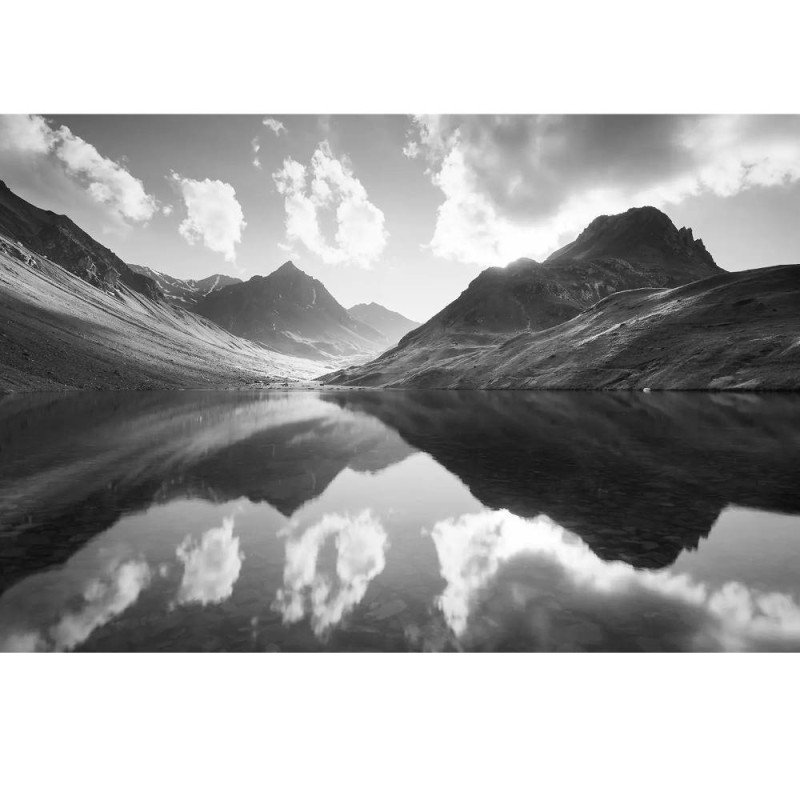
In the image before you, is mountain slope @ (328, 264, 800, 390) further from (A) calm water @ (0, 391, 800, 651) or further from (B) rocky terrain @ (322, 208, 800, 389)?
(A) calm water @ (0, 391, 800, 651)

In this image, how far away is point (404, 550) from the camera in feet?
46.5

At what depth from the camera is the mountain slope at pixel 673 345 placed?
341 feet

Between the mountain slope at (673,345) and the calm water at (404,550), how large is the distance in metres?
89.6

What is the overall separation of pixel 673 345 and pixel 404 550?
131 meters

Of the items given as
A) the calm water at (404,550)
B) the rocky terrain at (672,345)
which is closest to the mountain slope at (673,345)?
the rocky terrain at (672,345)

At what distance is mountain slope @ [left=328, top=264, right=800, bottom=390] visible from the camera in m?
104

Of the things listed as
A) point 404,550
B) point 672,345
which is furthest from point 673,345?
point 404,550

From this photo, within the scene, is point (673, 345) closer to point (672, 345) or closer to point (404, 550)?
point (672, 345)

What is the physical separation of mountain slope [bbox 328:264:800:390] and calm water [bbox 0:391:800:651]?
294ft

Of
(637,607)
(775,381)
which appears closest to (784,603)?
(637,607)

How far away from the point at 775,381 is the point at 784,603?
106 meters

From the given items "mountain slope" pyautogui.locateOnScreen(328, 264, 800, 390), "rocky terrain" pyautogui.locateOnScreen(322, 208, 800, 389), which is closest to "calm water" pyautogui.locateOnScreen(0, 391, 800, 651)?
"rocky terrain" pyautogui.locateOnScreen(322, 208, 800, 389)

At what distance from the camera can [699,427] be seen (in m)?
41.8

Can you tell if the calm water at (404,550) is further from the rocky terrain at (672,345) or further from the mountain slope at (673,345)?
the mountain slope at (673,345)
